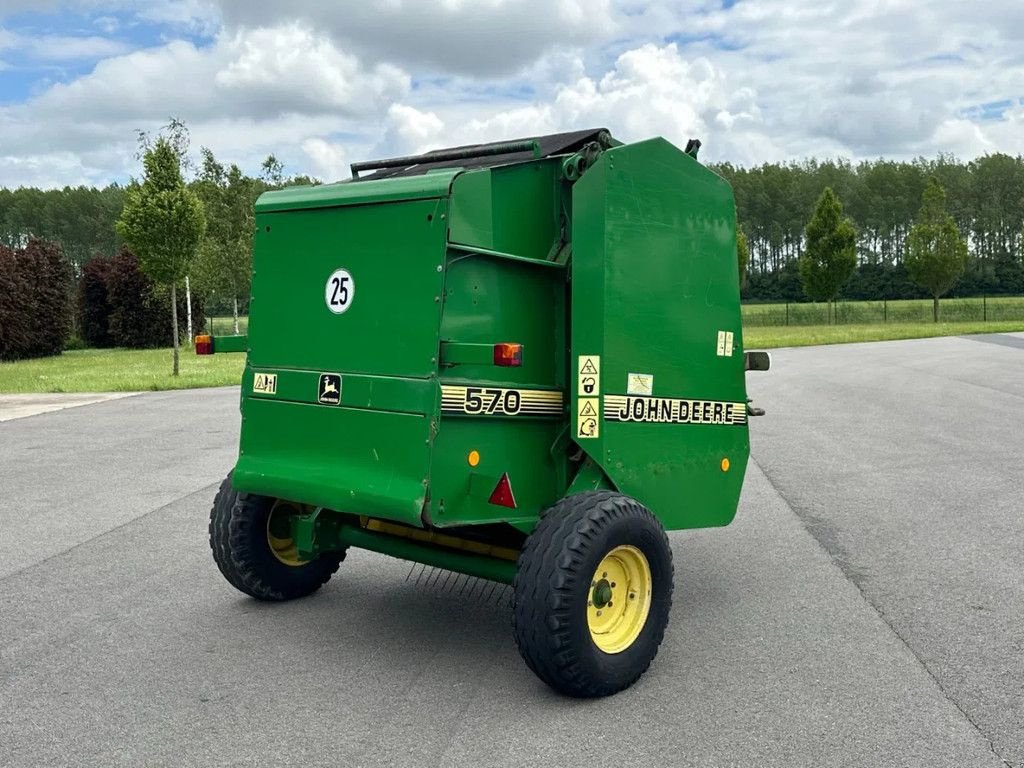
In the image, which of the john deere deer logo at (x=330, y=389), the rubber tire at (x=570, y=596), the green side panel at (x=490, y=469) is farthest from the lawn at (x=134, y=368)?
the rubber tire at (x=570, y=596)

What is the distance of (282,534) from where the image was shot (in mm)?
5598

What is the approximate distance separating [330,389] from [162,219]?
2060 centimetres

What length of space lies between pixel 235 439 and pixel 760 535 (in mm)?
7627

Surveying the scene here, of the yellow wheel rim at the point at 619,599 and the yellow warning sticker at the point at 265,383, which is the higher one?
the yellow warning sticker at the point at 265,383

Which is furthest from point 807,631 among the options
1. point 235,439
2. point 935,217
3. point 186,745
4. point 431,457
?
point 935,217

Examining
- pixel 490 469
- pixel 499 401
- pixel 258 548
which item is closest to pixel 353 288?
pixel 499 401

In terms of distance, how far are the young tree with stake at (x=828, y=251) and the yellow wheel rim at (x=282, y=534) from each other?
48.4 metres

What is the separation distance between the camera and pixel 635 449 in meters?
4.88

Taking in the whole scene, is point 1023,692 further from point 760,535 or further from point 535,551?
point 760,535

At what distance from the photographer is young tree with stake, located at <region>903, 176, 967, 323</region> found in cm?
5131

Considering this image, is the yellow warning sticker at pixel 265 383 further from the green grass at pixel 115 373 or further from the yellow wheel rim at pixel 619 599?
the green grass at pixel 115 373

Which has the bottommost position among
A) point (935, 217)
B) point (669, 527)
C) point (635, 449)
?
point (669, 527)

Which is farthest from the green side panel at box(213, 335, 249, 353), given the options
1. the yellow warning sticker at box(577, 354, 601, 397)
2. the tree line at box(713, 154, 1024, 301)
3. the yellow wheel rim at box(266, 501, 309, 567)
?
the tree line at box(713, 154, 1024, 301)

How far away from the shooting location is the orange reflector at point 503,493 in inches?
177
